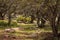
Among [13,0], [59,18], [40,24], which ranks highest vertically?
[13,0]

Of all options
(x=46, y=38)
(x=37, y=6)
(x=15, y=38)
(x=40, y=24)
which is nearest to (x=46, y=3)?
(x=37, y=6)

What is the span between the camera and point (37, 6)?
55.3 ft

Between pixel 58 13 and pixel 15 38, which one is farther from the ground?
pixel 58 13

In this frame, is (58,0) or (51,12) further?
(51,12)

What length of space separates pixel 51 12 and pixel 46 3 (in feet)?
4.52

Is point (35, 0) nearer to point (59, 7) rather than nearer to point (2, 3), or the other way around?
point (59, 7)

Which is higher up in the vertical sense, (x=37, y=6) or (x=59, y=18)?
(x=37, y=6)

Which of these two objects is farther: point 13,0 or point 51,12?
point 13,0

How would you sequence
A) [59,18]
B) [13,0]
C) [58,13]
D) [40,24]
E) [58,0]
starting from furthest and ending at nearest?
[40,24], [13,0], [59,18], [58,13], [58,0]

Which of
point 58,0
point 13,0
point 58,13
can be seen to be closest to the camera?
point 58,0

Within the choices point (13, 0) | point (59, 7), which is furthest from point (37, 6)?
point (13, 0)

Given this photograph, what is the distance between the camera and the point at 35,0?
16.8m

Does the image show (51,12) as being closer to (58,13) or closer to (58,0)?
(58,13)

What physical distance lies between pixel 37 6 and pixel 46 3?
2.69 ft
